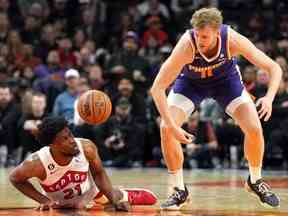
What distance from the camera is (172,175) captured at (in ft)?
23.5

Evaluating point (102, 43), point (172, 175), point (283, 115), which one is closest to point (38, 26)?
point (102, 43)

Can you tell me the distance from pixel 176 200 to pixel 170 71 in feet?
3.52

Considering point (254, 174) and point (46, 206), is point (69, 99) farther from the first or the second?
point (46, 206)

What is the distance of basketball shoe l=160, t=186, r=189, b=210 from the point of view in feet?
22.5

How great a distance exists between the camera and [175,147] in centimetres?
707

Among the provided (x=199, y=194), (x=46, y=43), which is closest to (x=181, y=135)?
(x=199, y=194)

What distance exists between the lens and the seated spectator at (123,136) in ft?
44.2

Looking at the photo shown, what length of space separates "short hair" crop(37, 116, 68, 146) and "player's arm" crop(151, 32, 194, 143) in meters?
0.78

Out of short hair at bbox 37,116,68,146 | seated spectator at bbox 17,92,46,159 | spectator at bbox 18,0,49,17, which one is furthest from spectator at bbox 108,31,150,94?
short hair at bbox 37,116,68,146

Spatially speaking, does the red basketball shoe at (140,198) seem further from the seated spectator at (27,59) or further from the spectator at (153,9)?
the spectator at (153,9)

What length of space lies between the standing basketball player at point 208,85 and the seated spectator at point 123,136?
6.29 m

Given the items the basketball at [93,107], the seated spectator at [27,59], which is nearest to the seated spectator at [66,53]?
the seated spectator at [27,59]

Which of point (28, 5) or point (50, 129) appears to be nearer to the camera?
point (50, 129)

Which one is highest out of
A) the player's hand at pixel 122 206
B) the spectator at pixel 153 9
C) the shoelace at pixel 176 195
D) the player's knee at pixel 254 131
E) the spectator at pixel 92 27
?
the spectator at pixel 153 9
